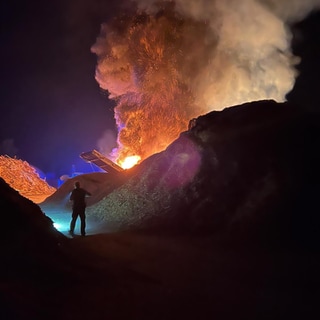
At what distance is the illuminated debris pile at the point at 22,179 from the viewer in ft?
128

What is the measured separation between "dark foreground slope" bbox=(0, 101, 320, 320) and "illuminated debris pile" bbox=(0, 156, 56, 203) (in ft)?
74.7

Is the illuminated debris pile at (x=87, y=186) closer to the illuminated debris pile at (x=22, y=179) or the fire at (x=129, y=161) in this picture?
the fire at (x=129, y=161)

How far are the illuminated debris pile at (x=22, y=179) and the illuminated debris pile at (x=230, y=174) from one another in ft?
77.0

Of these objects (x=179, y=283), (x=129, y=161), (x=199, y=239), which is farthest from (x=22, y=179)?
(x=179, y=283)

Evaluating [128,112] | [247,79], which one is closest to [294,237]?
[247,79]

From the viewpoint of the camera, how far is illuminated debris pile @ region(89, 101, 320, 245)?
1404cm

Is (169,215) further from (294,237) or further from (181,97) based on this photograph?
(181,97)

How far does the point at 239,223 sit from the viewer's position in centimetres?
1343

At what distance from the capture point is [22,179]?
40000 mm

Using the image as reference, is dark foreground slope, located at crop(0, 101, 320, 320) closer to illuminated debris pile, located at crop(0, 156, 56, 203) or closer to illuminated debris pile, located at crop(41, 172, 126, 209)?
illuminated debris pile, located at crop(41, 172, 126, 209)

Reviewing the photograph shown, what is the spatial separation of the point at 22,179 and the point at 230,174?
3087 centimetres

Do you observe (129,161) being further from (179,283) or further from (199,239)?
(179,283)

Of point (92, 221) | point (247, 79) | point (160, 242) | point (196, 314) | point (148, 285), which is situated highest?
point (247, 79)

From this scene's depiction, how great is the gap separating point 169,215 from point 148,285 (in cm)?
794
